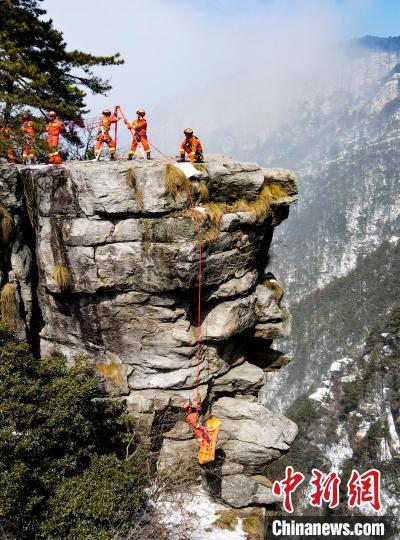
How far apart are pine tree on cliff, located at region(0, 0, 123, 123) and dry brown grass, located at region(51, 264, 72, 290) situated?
584 cm

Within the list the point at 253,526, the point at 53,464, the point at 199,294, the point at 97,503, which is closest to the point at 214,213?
the point at 199,294

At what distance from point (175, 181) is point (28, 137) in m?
5.46

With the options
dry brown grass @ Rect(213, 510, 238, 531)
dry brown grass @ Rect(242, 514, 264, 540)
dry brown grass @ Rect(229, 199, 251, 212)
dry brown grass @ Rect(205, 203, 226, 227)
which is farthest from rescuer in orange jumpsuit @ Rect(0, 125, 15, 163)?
dry brown grass @ Rect(242, 514, 264, 540)

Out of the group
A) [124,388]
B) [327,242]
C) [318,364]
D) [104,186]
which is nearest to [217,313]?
[124,388]

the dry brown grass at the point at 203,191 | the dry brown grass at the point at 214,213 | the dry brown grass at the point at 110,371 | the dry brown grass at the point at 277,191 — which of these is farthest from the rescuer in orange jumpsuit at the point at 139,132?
the dry brown grass at the point at 110,371

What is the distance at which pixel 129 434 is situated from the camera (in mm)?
12445

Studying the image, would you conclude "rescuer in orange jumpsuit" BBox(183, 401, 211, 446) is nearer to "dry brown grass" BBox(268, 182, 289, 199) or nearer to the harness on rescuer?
the harness on rescuer

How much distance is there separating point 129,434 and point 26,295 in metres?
5.59

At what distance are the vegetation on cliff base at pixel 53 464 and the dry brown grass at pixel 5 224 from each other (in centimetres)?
396

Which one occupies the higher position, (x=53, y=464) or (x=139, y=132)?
(x=139, y=132)

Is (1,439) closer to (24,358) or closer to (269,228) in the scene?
(24,358)

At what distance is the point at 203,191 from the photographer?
1280cm

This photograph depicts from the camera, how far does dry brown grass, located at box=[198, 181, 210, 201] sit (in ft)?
41.8

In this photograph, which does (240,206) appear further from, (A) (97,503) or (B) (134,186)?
(A) (97,503)
